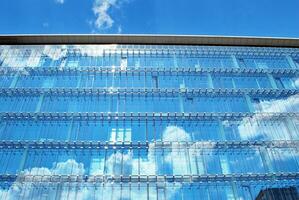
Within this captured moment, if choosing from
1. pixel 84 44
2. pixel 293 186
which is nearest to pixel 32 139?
pixel 84 44

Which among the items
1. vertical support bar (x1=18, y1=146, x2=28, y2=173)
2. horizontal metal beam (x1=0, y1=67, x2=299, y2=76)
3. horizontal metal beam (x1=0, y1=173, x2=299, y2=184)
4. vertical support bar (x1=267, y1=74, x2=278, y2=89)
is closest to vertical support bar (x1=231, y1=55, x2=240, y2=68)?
horizontal metal beam (x1=0, y1=67, x2=299, y2=76)

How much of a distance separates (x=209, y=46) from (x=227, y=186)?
Result: 10.2 metres

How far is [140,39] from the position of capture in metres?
23.3

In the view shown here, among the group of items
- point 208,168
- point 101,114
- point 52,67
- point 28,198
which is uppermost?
point 52,67

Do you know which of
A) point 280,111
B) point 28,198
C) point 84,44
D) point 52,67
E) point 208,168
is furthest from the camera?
point 84,44

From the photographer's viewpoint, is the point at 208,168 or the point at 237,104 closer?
the point at 208,168

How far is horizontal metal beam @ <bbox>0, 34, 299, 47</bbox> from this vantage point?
913 inches

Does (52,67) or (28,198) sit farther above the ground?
(52,67)

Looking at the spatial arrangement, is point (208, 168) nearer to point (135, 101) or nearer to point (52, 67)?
point (135, 101)

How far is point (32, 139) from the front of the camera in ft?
58.1

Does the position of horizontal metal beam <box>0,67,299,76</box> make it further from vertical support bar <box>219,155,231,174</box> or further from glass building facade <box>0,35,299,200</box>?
vertical support bar <box>219,155,231,174</box>

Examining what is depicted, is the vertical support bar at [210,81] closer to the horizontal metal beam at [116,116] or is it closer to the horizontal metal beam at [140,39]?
the horizontal metal beam at [116,116]

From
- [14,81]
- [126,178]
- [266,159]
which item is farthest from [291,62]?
[14,81]

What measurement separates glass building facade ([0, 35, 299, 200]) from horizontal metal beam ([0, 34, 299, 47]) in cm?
31
